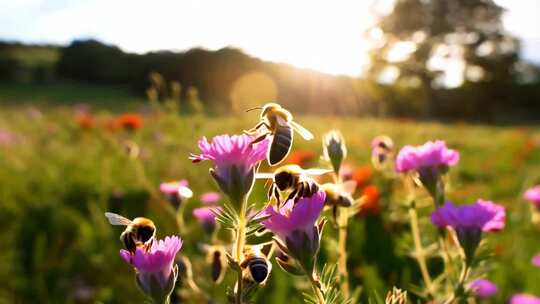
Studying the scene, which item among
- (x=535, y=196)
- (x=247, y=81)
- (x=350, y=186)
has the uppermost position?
(x=350, y=186)

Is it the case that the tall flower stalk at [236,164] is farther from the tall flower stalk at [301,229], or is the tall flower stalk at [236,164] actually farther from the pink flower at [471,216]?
the pink flower at [471,216]

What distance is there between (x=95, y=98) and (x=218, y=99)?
4.48 metres

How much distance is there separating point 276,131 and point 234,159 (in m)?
0.12

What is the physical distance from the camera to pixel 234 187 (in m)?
0.90

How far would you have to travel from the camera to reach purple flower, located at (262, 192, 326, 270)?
2.80 feet

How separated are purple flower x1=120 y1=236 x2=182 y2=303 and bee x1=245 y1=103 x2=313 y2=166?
0.68 ft

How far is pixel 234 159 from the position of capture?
2.95 ft

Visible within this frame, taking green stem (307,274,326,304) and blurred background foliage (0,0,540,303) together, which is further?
blurred background foliage (0,0,540,303)

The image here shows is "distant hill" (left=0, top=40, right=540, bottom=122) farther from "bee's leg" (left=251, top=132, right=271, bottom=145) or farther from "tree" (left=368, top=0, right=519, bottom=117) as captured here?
"bee's leg" (left=251, top=132, right=271, bottom=145)

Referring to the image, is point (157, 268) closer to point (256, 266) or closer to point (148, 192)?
point (256, 266)

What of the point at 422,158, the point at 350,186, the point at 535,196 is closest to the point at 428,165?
the point at 422,158

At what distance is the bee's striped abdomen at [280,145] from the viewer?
0.93 m

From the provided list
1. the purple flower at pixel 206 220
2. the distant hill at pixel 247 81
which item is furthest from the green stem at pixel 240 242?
the distant hill at pixel 247 81

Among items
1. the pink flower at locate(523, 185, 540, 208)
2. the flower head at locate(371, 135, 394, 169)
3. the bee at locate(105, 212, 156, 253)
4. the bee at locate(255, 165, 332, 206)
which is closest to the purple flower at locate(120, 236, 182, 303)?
the bee at locate(105, 212, 156, 253)
